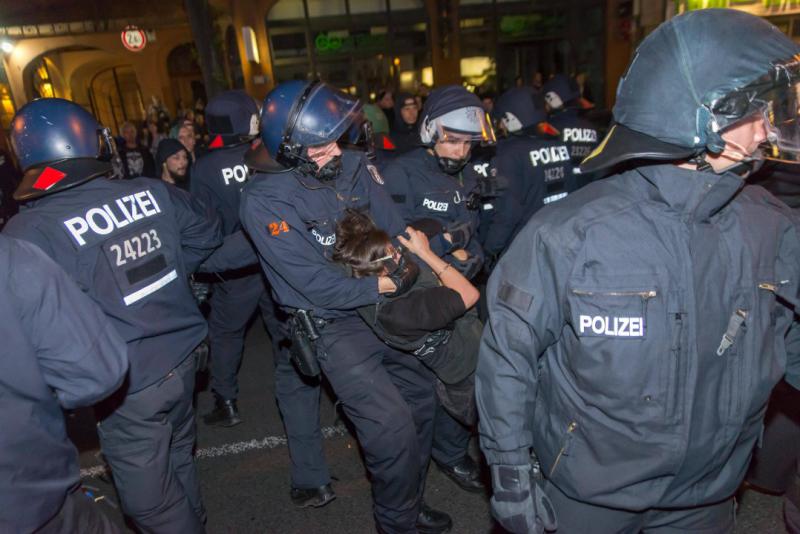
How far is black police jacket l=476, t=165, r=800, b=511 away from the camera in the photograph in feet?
4.87

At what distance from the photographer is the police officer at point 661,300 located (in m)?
1.41

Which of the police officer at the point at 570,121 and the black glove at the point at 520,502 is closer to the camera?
the black glove at the point at 520,502

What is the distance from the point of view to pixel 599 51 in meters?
16.6

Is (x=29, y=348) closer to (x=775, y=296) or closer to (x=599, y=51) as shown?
(x=775, y=296)

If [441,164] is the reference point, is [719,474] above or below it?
below

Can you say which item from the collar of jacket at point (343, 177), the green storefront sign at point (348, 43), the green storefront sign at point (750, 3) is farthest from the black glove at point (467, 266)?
the green storefront sign at point (348, 43)

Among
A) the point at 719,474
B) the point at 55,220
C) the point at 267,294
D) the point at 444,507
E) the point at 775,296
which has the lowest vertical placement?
the point at 444,507

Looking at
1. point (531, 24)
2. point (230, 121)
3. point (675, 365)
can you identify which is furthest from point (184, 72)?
point (675, 365)

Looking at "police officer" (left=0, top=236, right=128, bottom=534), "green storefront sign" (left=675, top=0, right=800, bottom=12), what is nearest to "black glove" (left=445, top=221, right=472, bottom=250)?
"police officer" (left=0, top=236, right=128, bottom=534)

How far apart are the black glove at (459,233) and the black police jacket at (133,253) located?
1.57 metres

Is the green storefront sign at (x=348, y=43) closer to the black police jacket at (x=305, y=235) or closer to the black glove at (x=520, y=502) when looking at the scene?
the black police jacket at (x=305, y=235)

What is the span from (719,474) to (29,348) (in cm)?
217

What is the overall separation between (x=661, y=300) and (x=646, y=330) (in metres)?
0.09

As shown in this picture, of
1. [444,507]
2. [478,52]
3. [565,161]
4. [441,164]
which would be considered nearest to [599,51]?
[478,52]
